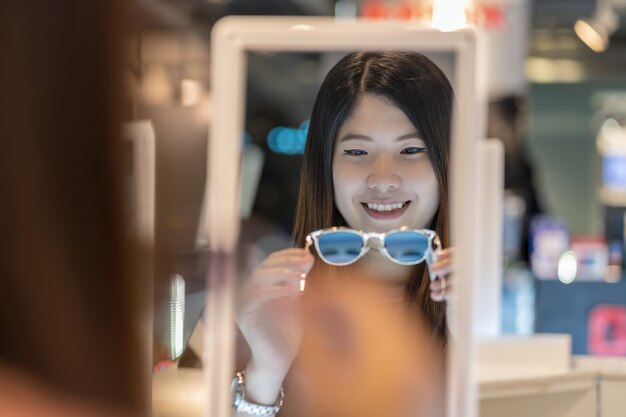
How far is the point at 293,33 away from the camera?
3.12 feet

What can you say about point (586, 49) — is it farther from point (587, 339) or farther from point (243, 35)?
point (243, 35)

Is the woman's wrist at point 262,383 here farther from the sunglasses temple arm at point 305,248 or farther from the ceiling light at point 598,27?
the ceiling light at point 598,27

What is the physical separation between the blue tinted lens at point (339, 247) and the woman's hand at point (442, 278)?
0.08 metres

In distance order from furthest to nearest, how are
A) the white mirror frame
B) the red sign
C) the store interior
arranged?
the red sign
the white mirror frame
the store interior

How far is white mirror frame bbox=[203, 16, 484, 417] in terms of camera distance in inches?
37.2

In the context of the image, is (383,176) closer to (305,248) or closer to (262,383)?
(305,248)

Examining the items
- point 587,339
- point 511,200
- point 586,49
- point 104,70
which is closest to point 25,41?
point 104,70

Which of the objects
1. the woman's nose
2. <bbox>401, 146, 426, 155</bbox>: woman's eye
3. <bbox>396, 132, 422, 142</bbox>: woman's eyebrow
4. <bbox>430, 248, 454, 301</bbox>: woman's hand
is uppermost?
<bbox>396, 132, 422, 142</bbox>: woman's eyebrow

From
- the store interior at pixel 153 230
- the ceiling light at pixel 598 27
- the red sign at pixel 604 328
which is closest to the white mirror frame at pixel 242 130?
the store interior at pixel 153 230

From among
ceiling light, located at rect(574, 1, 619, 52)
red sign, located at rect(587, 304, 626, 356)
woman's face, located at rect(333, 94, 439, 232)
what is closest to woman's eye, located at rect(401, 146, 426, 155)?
woman's face, located at rect(333, 94, 439, 232)

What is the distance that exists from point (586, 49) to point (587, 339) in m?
12.1

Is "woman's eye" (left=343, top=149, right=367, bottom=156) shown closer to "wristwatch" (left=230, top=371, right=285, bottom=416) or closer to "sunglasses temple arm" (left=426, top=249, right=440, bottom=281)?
Answer: "sunglasses temple arm" (left=426, top=249, right=440, bottom=281)

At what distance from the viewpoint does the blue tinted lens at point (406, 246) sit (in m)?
0.99

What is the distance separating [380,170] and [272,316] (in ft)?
0.61
